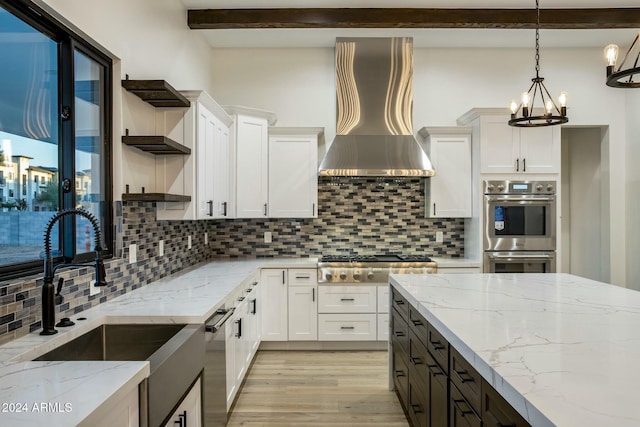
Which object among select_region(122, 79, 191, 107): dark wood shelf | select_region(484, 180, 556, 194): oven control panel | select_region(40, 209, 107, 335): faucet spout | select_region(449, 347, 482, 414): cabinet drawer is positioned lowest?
select_region(449, 347, 482, 414): cabinet drawer

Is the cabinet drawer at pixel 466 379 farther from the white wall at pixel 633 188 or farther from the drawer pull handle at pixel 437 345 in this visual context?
the white wall at pixel 633 188

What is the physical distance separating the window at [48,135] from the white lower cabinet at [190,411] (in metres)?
0.88

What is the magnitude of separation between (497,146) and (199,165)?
295 cm

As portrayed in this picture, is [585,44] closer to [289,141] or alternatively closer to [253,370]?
[289,141]

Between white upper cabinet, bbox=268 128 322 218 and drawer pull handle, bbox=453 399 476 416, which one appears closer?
drawer pull handle, bbox=453 399 476 416

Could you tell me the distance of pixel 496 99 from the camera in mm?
4746

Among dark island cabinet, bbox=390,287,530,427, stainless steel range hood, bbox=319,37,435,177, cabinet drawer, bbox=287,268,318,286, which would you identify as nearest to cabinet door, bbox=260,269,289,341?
cabinet drawer, bbox=287,268,318,286

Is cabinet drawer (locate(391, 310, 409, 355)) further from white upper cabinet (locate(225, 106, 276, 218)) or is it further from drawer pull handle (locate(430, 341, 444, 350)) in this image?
white upper cabinet (locate(225, 106, 276, 218))

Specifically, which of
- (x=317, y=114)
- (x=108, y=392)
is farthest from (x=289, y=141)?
(x=108, y=392)

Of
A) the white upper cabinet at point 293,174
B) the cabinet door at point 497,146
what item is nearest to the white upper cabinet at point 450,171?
the cabinet door at point 497,146

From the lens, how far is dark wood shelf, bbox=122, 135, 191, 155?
99.4 inches

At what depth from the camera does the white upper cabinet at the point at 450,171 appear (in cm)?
443

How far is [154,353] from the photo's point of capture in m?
1.66

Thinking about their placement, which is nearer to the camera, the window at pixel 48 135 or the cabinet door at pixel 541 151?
the window at pixel 48 135
